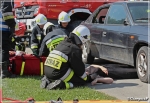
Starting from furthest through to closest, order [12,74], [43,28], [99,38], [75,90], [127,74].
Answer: [43,28] → [99,38] → [12,74] → [127,74] → [75,90]

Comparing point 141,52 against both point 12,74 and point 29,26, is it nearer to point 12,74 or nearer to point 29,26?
point 12,74

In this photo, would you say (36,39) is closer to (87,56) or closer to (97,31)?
(87,56)

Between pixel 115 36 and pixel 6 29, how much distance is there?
2.26 m

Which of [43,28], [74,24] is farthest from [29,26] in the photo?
[43,28]

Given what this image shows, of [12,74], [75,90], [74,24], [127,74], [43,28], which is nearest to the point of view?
[75,90]

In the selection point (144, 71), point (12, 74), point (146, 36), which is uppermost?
point (146, 36)

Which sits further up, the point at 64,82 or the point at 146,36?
the point at 146,36

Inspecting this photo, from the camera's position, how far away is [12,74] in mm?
7238

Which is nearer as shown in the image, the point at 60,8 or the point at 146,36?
the point at 146,36

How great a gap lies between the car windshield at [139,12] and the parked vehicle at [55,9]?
423 cm

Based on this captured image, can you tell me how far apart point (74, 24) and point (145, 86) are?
5.64 meters

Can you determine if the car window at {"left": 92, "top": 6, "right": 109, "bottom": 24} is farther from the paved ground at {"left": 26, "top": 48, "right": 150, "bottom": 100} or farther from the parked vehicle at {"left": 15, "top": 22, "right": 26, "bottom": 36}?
the parked vehicle at {"left": 15, "top": 22, "right": 26, "bottom": 36}

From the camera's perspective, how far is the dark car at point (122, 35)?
6.22m

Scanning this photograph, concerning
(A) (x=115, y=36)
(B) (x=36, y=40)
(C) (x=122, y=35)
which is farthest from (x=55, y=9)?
(C) (x=122, y=35)
